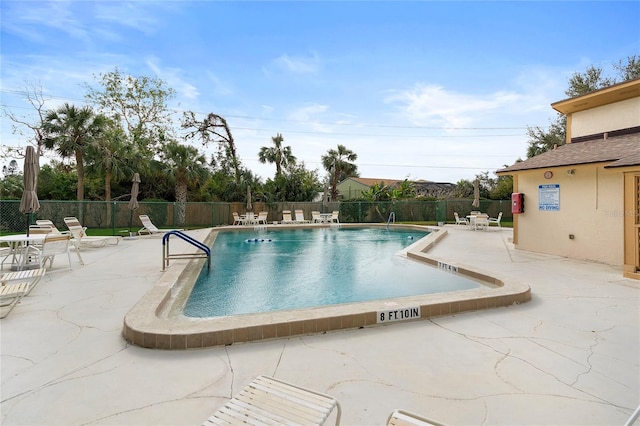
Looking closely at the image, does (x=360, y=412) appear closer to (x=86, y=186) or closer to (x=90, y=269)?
(x=90, y=269)

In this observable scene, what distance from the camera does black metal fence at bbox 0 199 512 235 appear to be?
1727 cm

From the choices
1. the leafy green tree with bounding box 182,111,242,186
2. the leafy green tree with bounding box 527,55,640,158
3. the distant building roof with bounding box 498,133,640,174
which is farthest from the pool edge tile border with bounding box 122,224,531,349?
the leafy green tree with bounding box 182,111,242,186

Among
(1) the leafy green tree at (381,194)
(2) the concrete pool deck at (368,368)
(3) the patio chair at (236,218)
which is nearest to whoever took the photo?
(2) the concrete pool deck at (368,368)

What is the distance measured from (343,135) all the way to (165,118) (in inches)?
618

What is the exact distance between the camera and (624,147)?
8406 mm

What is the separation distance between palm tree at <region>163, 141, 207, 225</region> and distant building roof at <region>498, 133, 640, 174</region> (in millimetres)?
17618

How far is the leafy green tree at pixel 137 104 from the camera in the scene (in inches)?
1092

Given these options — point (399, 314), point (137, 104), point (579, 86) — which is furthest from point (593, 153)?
point (137, 104)

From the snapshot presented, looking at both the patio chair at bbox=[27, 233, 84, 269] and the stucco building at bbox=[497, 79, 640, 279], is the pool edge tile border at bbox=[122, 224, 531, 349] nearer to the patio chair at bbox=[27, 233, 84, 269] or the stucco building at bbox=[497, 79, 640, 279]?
the patio chair at bbox=[27, 233, 84, 269]

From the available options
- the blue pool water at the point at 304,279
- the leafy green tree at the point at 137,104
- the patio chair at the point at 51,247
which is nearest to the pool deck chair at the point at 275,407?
the blue pool water at the point at 304,279

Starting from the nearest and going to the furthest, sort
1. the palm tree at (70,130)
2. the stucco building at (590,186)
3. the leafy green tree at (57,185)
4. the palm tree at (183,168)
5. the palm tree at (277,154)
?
1. the stucco building at (590,186)
2. the palm tree at (70,130)
3. the palm tree at (183,168)
4. the leafy green tree at (57,185)
5. the palm tree at (277,154)

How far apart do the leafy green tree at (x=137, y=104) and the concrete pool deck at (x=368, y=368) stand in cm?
2727

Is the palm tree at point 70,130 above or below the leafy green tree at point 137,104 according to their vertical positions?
below

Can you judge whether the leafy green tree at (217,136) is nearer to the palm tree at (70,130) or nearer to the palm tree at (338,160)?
the palm tree at (338,160)
